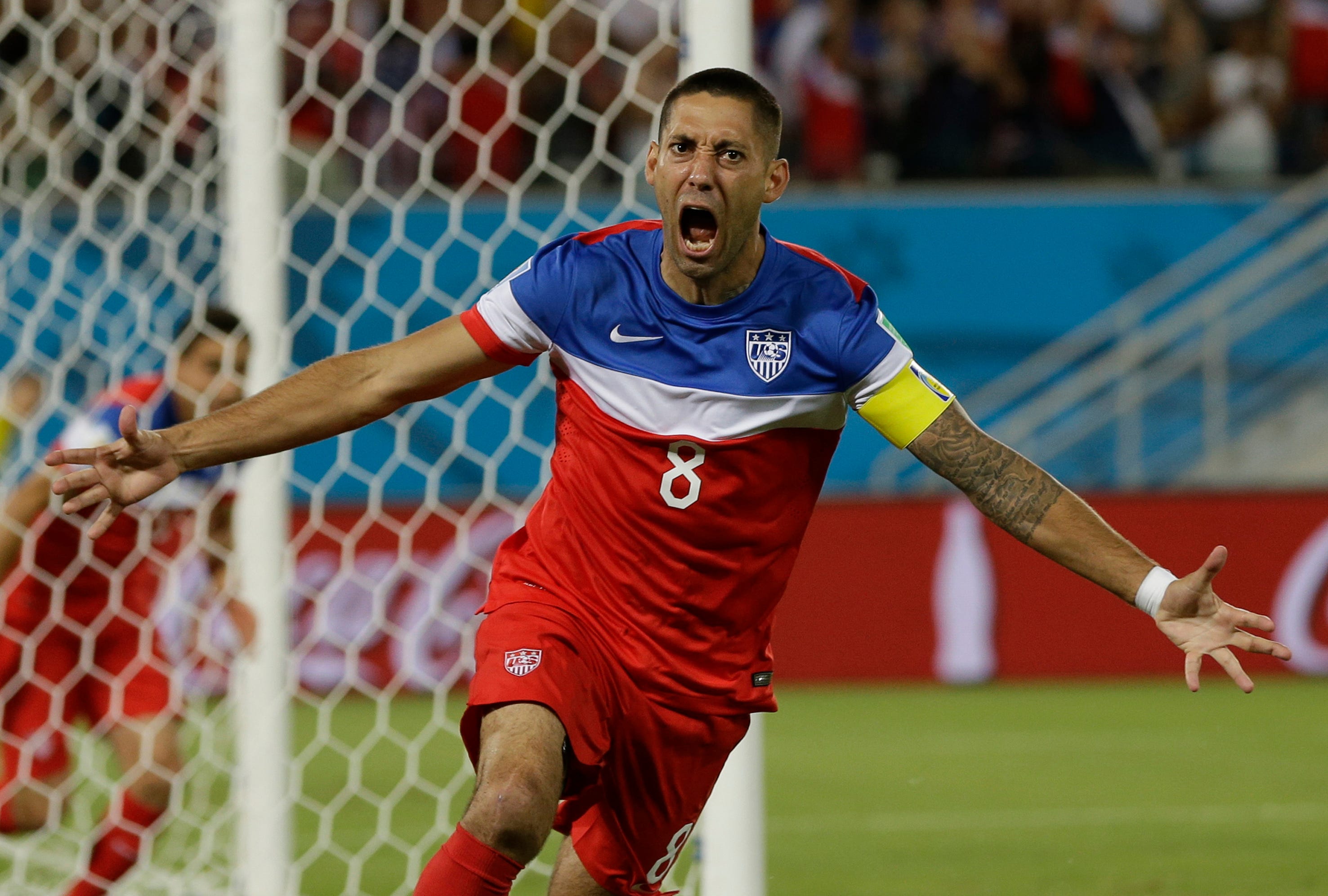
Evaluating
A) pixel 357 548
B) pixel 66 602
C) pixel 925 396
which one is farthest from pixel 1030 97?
pixel 925 396

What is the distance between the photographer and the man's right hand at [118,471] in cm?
328

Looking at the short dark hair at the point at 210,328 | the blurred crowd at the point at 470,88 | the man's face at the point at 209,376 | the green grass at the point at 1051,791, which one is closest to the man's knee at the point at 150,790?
the man's face at the point at 209,376

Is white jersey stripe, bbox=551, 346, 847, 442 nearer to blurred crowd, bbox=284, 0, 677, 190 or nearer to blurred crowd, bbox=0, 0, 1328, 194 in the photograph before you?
blurred crowd, bbox=284, 0, 677, 190

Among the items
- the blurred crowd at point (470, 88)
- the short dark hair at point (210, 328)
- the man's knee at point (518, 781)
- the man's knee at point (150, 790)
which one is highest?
the blurred crowd at point (470, 88)

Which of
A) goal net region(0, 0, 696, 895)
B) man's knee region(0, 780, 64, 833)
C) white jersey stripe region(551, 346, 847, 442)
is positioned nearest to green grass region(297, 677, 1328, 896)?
goal net region(0, 0, 696, 895)

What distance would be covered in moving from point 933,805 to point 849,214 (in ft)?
24.4

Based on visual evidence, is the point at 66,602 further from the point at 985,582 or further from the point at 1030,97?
the point at 1030,97

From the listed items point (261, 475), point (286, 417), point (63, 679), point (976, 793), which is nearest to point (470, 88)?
point (976, 793)

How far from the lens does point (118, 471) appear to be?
3.34 metres

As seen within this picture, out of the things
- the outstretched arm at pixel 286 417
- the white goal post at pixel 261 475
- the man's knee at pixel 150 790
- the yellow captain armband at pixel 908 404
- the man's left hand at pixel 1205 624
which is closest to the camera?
the man's left hand at pixel 1205 624

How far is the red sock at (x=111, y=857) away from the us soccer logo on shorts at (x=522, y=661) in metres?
2.57

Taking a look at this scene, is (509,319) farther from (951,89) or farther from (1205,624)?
(951,89)

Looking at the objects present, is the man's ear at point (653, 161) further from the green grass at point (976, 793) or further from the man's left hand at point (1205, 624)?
the green grass at point (976, 793)

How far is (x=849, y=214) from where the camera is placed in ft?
45.5
